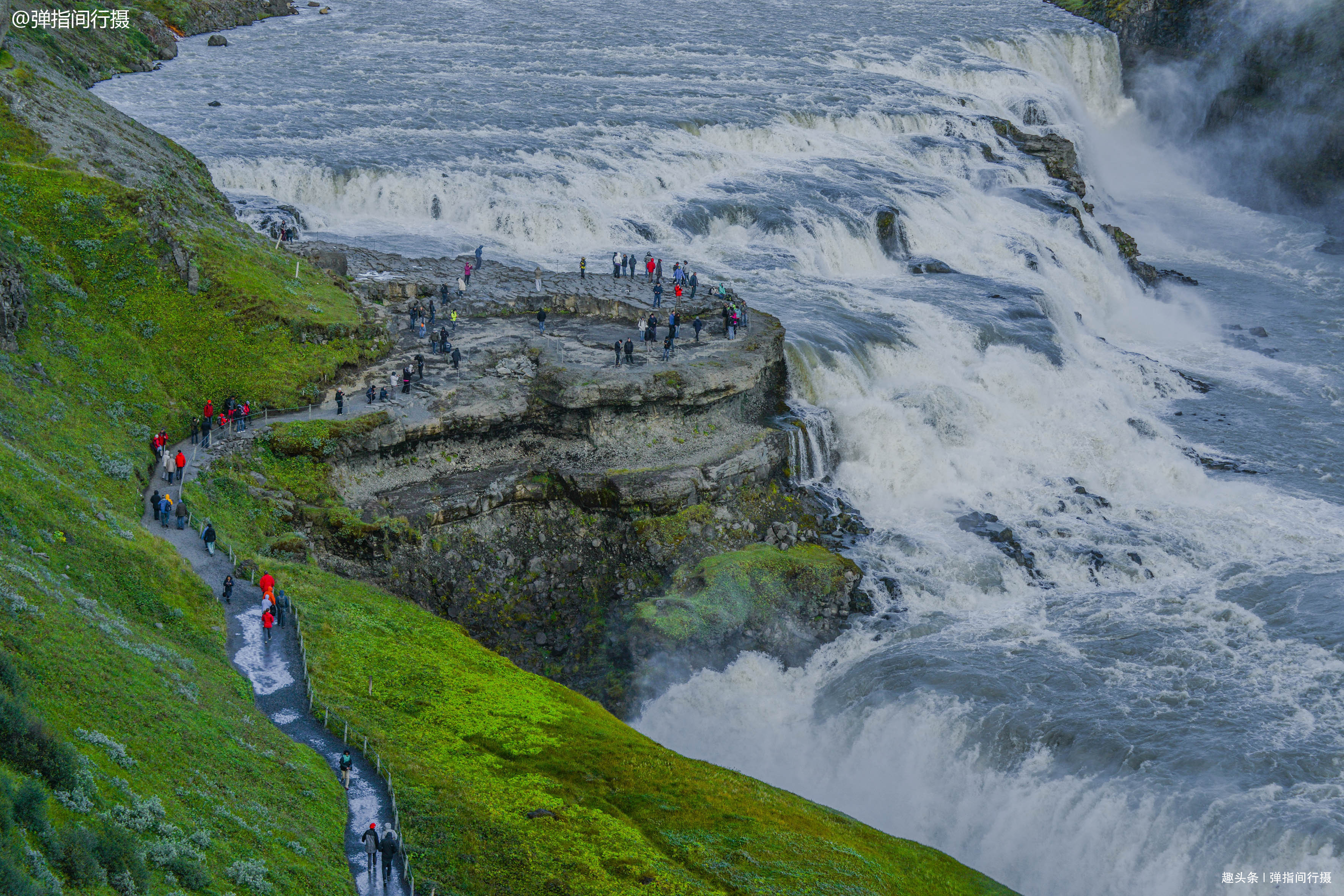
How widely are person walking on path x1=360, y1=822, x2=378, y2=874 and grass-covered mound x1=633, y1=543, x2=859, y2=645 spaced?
18191mm

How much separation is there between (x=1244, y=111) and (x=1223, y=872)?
292 ft

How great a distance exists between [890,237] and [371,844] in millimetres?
53021

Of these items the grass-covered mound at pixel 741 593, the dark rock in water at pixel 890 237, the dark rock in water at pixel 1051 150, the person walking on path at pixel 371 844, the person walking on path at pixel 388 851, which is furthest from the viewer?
the dark rock in water at pixel 1051 150

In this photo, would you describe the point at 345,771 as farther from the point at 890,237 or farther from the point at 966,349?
the point at 890,237

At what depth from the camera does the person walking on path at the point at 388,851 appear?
2300 cm

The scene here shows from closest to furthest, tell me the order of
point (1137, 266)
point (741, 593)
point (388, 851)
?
point (388, 851) < point (741, 593) < point (1137, 266)

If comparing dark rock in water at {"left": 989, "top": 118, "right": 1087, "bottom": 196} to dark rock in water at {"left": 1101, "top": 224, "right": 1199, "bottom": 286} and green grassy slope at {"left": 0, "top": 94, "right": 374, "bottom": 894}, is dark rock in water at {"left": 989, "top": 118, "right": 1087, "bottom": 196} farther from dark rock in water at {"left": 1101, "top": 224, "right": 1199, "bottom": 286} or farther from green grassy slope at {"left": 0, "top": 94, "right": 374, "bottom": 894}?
green grassy slope at {"left": 0, "top": 94, "right": 374, "bottom": 894}

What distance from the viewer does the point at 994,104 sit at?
3681 inches

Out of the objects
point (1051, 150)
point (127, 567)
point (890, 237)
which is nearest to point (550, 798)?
point (127, 567)

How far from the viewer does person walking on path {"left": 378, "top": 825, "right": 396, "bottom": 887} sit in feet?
75.5

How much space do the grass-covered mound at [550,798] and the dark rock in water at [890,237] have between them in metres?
41.0

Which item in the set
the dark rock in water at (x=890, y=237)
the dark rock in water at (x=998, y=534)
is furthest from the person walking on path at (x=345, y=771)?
the dark rock in water at (x=890, y=237)

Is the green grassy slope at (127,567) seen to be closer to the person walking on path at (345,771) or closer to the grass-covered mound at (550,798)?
the person walking on path at (345,771)

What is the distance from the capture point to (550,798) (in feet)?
89.7
